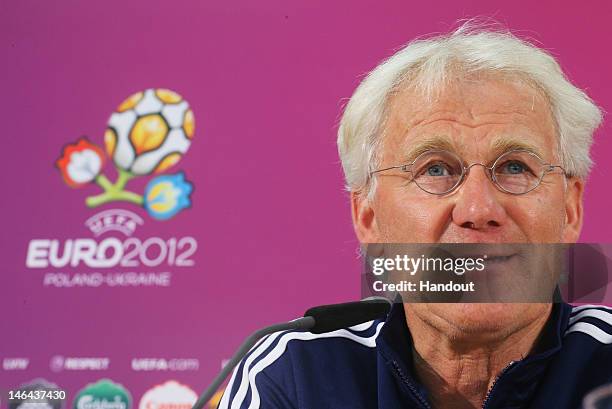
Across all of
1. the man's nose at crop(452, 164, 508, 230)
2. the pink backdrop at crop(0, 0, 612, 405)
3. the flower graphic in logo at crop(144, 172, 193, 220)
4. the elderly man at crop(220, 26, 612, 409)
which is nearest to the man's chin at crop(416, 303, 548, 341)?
the elderly man at crop(220, 26, 612, 409)

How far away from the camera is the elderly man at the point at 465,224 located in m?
0.94

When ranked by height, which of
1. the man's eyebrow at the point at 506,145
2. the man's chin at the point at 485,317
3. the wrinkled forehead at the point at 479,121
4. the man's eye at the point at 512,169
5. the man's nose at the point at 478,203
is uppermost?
the wrinkled forehead at the point at 479,121

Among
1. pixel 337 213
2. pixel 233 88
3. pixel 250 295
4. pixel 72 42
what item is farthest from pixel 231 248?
pixel 72 42

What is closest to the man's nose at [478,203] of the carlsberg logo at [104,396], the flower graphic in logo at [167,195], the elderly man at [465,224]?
the elderly man at [465,224]

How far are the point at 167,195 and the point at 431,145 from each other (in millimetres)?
958

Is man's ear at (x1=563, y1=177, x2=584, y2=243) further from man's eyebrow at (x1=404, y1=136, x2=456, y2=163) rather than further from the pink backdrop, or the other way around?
the pink backdrop

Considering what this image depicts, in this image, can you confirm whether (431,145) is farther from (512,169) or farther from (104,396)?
(104,396)

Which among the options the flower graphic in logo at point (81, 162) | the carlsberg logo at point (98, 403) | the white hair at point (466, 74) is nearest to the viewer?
the white hair at point (466, 74)

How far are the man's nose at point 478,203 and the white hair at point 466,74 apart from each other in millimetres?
149

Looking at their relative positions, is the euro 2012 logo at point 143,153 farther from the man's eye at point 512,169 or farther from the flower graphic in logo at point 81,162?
the man's eye at point 512,169

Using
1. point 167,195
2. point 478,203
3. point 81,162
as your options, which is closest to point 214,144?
point 167,195

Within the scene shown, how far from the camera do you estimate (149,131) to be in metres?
1.87

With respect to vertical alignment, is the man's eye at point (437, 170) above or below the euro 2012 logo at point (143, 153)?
below

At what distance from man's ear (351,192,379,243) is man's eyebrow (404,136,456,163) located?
0.14 m
